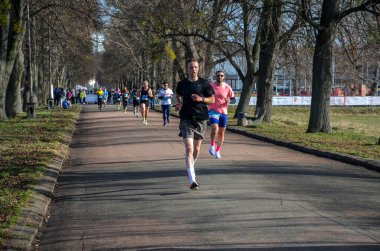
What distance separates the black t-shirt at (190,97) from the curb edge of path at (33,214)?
2.51m

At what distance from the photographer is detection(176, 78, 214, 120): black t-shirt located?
9539 millimetres

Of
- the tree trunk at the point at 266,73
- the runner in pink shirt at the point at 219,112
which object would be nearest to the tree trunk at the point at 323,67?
the tree trunk at the point at 266,73

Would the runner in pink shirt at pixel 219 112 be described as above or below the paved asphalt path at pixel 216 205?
above

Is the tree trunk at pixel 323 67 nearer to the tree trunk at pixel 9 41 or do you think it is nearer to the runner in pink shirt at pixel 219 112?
the runner in pink shirt at pixel 219 112

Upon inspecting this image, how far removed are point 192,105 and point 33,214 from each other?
3121mm

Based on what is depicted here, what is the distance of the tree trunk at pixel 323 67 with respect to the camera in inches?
785

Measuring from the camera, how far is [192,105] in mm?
9555

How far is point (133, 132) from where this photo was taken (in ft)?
70.5

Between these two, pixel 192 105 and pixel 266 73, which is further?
pixel 266 73

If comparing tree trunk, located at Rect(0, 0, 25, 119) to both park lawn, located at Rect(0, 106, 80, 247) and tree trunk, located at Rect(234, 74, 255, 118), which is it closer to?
park lawn, located at Rect(0, 106, 80, 247)

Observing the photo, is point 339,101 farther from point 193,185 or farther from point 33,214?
point 33,214

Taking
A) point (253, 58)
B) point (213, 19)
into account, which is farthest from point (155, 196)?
point (253, 58)

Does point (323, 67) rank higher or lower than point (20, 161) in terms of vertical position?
higher

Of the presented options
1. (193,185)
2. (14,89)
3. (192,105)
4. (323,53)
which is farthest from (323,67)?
(14,89)
